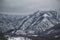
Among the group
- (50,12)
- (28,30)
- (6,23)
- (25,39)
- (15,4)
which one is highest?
(15,4)

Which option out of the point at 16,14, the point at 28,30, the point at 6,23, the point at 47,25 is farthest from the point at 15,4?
the point at 47,25

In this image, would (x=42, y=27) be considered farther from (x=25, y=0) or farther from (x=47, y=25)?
(x=25, y=0)

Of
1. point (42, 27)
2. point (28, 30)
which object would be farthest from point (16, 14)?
point (42, 27)

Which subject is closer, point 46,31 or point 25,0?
point 46,31

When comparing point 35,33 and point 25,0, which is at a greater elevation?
point 25,0

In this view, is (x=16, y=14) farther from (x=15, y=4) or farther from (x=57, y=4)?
(x=57, y=4)

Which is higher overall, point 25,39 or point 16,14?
point 16,14

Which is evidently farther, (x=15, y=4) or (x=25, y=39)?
(x=15, y=4)
